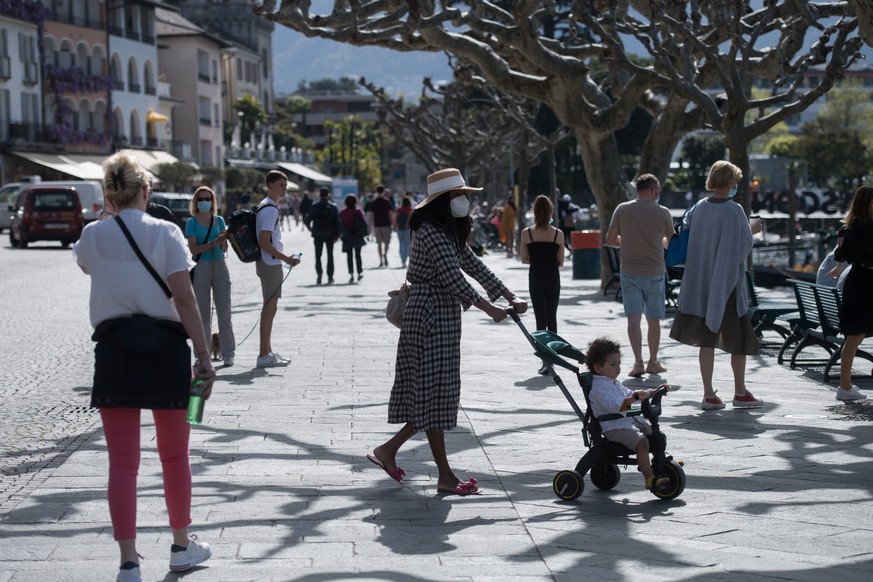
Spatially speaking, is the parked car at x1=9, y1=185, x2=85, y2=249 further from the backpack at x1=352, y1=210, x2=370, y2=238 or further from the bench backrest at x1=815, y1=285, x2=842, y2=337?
the bench backrest at x1=815, y1=285, x2=842, y2=337

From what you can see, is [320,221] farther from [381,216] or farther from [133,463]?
[133,463]

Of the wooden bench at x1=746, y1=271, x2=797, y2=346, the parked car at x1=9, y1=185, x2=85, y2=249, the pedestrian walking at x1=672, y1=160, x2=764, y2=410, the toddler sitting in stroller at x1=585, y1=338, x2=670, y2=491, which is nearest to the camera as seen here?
the toddler sitting in stroller at x1=585, y1=338, x2=670, y2=491

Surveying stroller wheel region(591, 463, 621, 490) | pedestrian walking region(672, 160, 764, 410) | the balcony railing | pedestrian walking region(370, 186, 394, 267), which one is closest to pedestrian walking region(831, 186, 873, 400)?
pedestrian walking region(672, 160, 764, 410)

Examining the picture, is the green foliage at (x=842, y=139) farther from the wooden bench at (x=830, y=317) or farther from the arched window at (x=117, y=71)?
the wooden bench at (x=830, y=317)

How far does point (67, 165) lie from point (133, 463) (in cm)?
6298

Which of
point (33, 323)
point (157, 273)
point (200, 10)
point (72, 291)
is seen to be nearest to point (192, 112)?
point (200, 10)

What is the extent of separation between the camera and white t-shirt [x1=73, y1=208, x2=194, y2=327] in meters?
5.31

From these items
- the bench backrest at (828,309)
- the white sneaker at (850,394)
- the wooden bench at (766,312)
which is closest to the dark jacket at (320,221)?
the wooden bench at (766,312)

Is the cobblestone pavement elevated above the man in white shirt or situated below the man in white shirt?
below

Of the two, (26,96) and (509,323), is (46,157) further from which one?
(509,323)

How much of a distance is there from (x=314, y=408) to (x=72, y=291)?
13961mm

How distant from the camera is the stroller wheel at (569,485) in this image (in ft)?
22.2

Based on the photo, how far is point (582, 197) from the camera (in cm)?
7612

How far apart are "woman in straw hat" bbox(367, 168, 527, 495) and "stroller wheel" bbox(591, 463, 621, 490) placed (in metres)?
0.59
